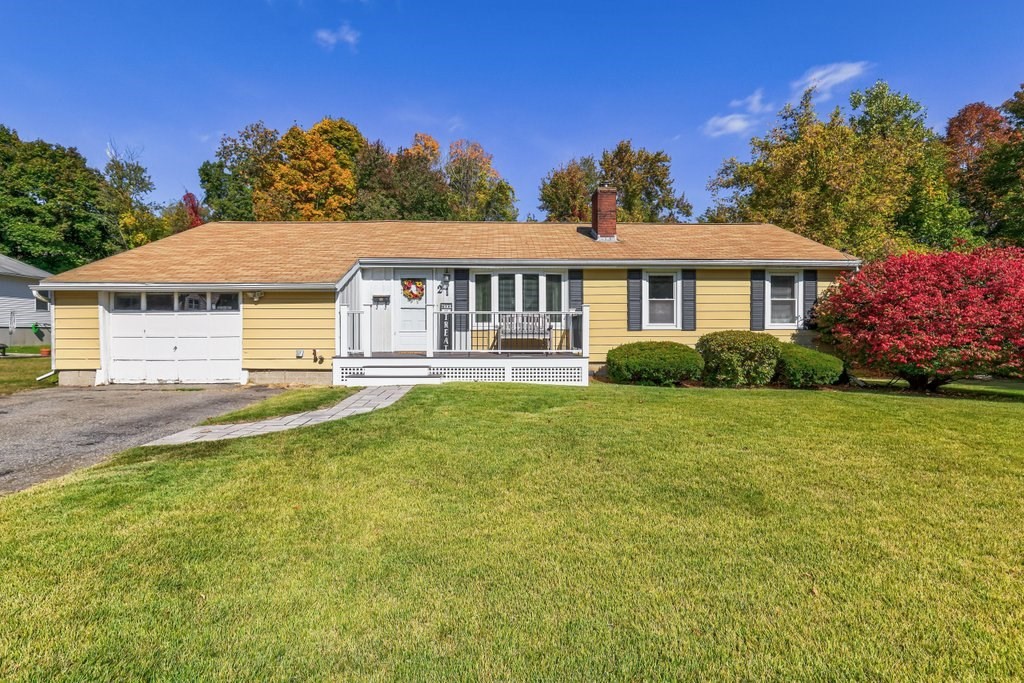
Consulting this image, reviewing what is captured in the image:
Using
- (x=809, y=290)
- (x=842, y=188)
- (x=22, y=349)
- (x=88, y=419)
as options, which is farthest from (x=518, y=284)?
(x=22, y=349)

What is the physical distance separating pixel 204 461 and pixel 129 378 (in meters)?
7.94

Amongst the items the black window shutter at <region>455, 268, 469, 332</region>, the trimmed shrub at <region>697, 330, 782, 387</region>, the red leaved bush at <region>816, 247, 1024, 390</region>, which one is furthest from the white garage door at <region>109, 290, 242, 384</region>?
the red leaved bush at <region>816, 247, 1024, 390</region>

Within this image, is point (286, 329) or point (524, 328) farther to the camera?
point (524, 328)

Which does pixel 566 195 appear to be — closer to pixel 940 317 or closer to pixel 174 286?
pixel 940 317

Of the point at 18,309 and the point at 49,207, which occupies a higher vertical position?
the point at 49,207

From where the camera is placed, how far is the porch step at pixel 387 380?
9281 millimetres

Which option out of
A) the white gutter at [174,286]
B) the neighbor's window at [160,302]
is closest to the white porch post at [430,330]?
the white gutter at [174,286]

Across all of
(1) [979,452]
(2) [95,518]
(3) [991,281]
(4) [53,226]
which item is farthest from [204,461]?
(4) [53,226]

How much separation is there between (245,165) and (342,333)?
29725 millimetres

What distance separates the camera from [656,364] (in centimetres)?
963

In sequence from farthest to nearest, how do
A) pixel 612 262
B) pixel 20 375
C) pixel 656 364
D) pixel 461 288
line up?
pixel 20 375 < pixel 461 288 < pixel 612 262 < pixel 656 364

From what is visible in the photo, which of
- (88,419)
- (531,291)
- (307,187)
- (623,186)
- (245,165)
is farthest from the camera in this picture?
(245,165)

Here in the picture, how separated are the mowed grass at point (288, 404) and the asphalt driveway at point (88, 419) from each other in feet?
1.33

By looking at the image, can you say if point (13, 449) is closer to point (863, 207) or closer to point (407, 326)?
point (407, 326)
